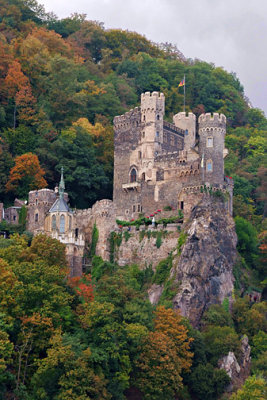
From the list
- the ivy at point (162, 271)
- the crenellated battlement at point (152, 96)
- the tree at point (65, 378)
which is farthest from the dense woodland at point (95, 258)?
the crenellated battlement at point (152, 96)

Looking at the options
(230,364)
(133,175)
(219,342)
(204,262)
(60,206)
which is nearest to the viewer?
(230,364)

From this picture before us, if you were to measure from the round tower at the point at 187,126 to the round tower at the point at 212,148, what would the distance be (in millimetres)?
4543

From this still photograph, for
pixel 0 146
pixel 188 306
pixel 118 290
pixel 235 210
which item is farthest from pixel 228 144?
pixel 118 290

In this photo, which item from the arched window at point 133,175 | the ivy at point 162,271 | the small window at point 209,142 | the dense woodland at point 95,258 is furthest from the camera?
the arched window at point 133,175

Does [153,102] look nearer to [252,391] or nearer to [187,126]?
[187,126]

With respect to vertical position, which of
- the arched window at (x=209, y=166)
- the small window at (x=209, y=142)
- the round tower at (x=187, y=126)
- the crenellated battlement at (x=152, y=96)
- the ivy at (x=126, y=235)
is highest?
the crenellated battlement at (x=152, y=96)

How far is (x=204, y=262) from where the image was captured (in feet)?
253

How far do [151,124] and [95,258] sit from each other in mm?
14774

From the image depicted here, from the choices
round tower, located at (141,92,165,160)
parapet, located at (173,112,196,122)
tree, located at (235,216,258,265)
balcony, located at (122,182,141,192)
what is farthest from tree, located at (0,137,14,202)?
tree, located at (235,216,258,265)

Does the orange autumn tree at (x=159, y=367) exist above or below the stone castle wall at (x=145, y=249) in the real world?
below

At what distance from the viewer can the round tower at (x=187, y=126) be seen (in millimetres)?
88688

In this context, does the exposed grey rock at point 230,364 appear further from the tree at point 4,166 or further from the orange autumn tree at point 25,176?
the tree at point 4,166

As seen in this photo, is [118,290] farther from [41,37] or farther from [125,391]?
[41,37]

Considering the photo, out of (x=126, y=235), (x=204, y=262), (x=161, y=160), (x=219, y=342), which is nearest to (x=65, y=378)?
(x=219, y=342)
